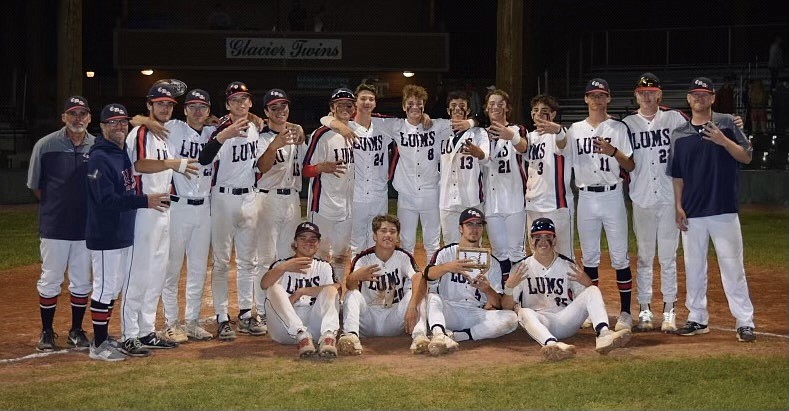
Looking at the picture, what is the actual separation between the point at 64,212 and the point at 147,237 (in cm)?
97

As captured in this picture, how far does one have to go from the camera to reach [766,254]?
16094 mm

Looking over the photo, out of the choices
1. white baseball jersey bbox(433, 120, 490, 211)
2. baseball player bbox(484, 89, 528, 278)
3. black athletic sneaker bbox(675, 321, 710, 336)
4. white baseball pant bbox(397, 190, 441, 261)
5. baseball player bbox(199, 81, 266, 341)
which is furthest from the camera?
white baseball pant bbox(397, 190, 441, 261)

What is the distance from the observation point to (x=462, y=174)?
11219 millimetres

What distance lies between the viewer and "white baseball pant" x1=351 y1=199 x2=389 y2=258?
37.3 ft

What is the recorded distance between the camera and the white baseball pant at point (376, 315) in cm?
998

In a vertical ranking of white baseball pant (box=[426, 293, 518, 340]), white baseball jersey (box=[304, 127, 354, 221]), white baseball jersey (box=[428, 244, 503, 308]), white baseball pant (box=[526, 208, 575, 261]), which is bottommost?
white baseball pant (box=[426, 293, 518, 340])

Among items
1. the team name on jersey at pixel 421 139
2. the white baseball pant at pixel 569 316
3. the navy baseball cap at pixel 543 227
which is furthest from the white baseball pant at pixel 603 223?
the team name on jersey at pixel 421 139

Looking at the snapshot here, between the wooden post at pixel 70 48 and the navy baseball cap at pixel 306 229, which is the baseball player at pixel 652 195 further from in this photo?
the wooden post at pixel 70 48

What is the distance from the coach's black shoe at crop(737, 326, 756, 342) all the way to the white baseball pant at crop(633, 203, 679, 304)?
0.85 meters

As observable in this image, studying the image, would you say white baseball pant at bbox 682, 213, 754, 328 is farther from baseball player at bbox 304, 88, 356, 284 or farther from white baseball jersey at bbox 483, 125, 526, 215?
baseball player at bbox 304, 88, 356, 284

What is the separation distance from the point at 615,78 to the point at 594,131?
19923 millimetres

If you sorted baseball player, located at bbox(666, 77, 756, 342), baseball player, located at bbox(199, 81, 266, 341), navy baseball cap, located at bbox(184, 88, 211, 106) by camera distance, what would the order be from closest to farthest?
baseball player, located at bbox(666, 77, 756, 342) < navy baseball cap, located at bbox(184, 88, 211, 106) < baseball player, located at bbox(199, 81, 266, 341)

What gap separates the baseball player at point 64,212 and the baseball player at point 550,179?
15.0ft

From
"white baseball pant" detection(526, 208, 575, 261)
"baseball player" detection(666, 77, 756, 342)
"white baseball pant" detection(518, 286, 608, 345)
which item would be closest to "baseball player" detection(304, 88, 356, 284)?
"white baseball pant" detection(526, 208, 575, 261)
